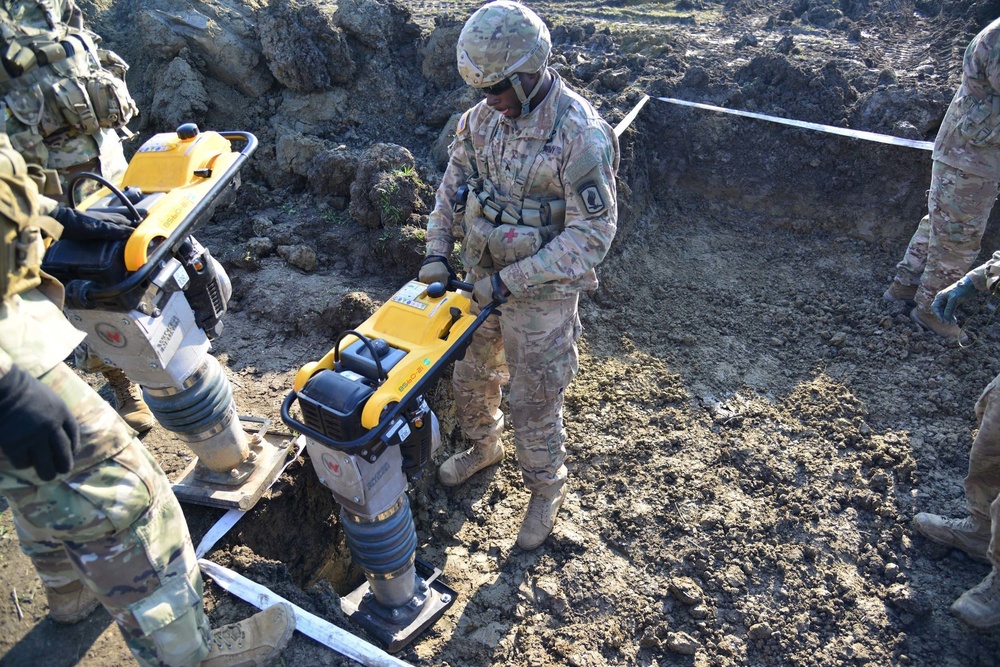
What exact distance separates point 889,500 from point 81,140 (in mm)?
4949

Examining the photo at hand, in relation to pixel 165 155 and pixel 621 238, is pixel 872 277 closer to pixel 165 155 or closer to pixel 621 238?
pixel 621 238

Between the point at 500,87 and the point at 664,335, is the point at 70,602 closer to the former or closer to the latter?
the point at 500,87

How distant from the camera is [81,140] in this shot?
3.68 meters

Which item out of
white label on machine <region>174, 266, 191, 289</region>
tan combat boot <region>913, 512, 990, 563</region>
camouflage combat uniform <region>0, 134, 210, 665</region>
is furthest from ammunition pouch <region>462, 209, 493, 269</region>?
tan combat boot <region>913, 512, 990, 563</region>

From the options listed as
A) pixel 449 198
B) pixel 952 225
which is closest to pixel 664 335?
pixel 952 225

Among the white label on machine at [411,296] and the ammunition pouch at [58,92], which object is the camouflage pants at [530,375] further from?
the ammunition pouch at [58,92]

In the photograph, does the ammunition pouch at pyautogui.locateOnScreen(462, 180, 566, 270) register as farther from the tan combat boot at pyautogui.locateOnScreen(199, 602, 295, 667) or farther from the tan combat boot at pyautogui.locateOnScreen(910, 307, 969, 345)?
the tan combat boot at pyautogui.locateOnScreen(910, 307, 969, 345)

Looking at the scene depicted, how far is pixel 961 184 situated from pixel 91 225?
5.18m

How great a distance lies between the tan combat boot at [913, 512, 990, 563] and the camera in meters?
3.40

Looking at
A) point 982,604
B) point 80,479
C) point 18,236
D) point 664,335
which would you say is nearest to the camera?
point 18,236

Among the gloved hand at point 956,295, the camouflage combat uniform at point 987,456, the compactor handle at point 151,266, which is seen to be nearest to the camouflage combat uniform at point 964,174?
the camouflage combat uniform at point 987,456

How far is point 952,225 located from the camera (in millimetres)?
4684

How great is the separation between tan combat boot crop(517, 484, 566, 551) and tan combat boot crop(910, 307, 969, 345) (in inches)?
127

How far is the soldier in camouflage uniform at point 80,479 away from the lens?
192cm
